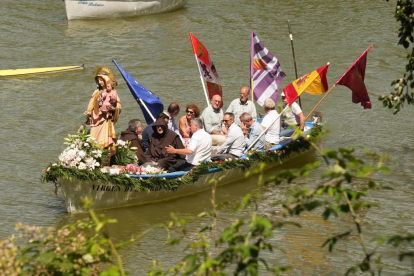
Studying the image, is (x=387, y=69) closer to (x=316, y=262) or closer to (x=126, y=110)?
(x=126, y=110)

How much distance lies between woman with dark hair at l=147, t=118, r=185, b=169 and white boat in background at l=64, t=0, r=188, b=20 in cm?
1552

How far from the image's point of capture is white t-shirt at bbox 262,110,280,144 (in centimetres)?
1394

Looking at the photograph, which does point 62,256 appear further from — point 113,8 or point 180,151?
point 113,8

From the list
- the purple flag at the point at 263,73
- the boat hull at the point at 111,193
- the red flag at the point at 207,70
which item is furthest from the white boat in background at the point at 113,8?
the boat hull at the point at 111,193

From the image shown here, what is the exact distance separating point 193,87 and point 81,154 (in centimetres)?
921

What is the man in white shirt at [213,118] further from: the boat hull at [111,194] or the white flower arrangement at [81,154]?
the white flower arrangement at [81,154]

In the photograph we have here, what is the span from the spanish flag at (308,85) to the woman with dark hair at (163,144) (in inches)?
95.9

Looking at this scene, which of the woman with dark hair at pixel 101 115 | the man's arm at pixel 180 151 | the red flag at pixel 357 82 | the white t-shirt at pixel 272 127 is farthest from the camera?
the white t-shirt at pixel 272 127

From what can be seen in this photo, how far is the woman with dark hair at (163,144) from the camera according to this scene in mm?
12305

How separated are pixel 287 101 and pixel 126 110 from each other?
5.60 m

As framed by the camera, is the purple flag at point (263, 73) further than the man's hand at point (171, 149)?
Yes

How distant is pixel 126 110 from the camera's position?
59.5 feet

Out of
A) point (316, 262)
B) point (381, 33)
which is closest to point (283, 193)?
point (316, 262)

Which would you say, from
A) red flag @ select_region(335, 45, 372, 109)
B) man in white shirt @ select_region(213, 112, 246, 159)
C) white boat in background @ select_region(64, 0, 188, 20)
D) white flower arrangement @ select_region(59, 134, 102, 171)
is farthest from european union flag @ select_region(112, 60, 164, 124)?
white boat in background @ select_region(64, 0, 188, 20)
